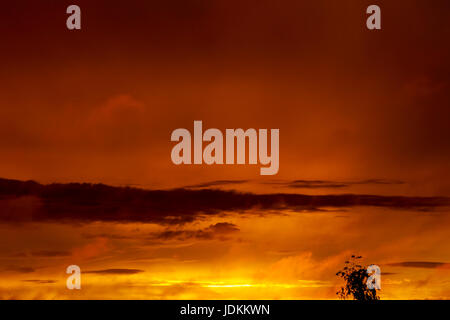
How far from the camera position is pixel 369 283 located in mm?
40188
